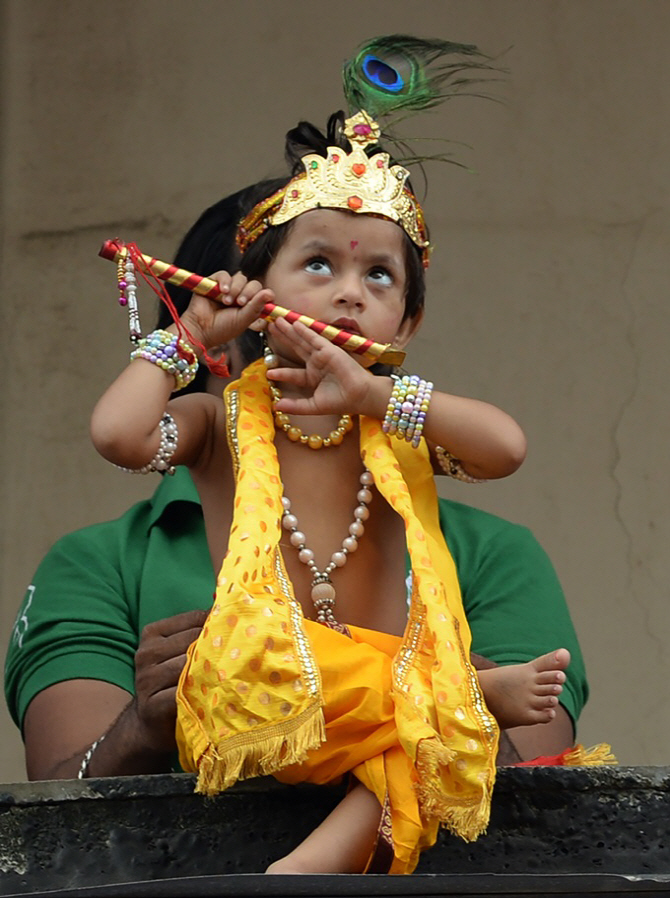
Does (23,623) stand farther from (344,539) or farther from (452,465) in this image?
(452,465)

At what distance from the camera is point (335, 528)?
2.25 meters

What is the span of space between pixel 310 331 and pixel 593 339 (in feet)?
5.08

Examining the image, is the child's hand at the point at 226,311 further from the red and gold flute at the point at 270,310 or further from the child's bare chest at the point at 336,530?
the child's bare chest at the point at 336,530

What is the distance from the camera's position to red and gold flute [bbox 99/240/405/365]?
2244 mm

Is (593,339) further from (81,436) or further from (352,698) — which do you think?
(352,698)

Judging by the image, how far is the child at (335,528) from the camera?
191cm

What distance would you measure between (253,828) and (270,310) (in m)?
0.64

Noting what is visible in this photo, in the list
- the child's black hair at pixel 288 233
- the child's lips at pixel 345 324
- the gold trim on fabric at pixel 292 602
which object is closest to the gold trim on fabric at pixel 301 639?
the gold trim on fabric at pixel 292 602

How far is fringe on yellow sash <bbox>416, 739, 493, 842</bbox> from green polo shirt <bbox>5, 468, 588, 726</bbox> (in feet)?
1.87

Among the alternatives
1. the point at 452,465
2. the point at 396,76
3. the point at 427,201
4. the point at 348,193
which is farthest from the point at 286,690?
the point at 427,201

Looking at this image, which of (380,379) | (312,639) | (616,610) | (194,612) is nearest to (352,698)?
(312,639)

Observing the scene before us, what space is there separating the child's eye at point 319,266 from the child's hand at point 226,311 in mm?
67

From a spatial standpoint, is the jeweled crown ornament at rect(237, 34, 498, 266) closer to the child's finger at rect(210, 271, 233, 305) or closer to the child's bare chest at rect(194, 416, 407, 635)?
the child's finger at rect(210, 271, 233, 305)

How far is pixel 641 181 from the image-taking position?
3699mm
